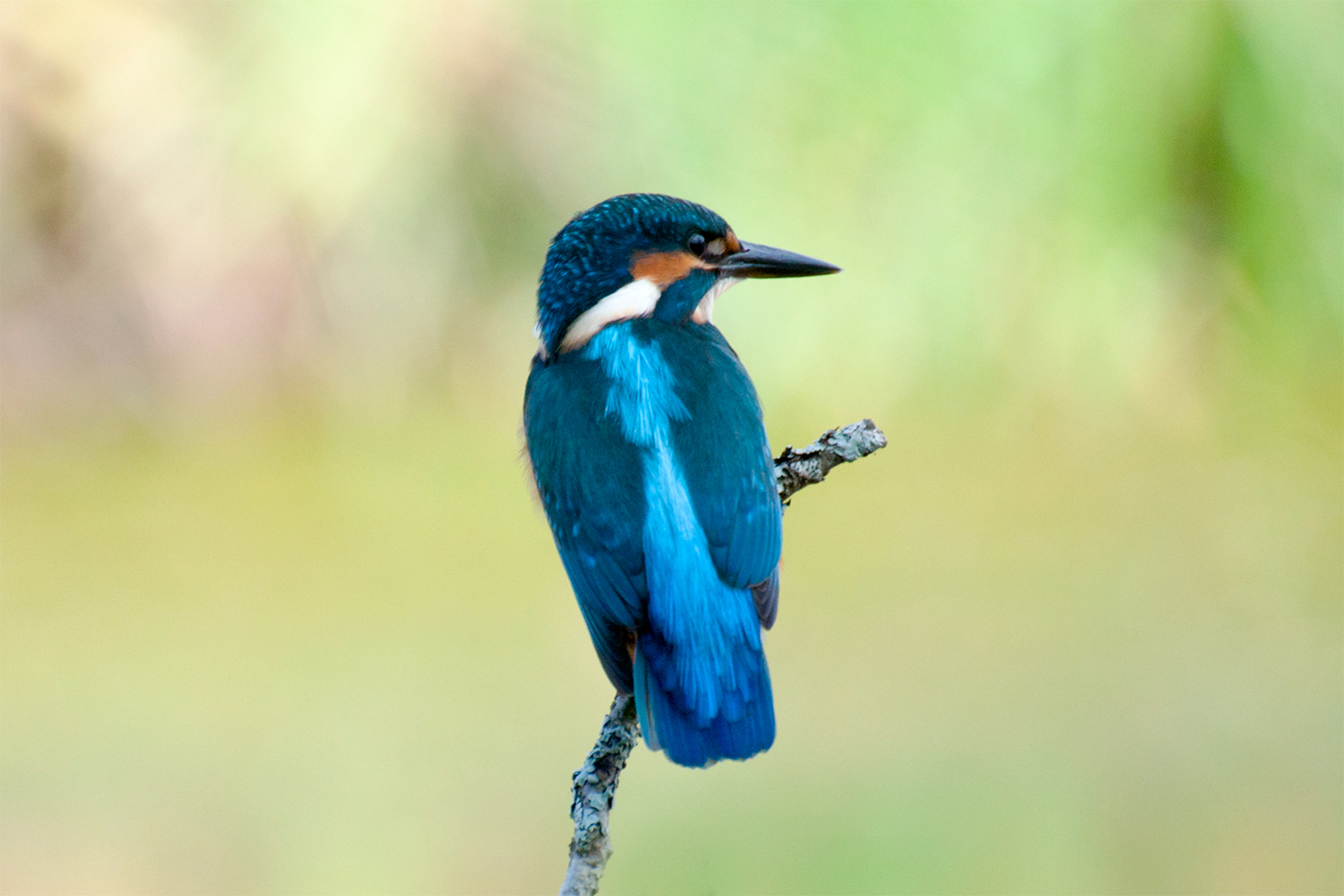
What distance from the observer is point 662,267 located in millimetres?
1557

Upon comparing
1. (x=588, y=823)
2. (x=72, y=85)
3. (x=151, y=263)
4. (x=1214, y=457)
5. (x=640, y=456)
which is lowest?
(x=588, y=823)

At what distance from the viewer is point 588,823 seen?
1146 millimetres

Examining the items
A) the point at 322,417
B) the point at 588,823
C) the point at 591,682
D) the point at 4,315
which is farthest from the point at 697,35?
the point at 588,823

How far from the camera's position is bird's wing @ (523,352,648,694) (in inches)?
53.4

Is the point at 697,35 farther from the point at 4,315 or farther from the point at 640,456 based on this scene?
the point at 640,456

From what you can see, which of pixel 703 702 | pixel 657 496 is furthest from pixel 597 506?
pixel 703 702

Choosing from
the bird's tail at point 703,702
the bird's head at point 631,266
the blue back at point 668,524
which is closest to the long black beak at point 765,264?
the bird's head at point 631,266

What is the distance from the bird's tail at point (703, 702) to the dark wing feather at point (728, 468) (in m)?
0.08

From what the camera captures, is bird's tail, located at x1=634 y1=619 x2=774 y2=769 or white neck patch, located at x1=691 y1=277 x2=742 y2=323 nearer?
bird's tail, located at x1=634 y1=619 x2=774 y2=769

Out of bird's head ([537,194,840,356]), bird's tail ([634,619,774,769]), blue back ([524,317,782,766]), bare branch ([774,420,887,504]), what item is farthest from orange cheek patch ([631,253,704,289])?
bird's tail ([634,619,774,769])

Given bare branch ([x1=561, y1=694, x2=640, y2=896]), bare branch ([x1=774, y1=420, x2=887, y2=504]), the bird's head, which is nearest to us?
bare branch ([x1=561, y1=694, x2=640, y2=896])

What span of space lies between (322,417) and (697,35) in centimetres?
158

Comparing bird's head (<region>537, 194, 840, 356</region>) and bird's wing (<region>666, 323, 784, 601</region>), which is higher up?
bird's head (<region>537, 194, 840, 356</region>)

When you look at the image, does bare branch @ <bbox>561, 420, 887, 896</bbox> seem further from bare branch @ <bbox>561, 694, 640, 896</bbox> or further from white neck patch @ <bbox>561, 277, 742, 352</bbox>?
white neck patch @ <bbox>561, 277, 742, 352</bbox>
